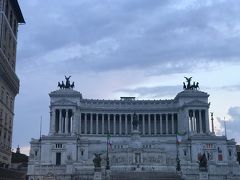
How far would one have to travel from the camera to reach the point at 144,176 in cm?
7544

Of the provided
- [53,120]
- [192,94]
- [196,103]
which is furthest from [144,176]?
[192,94]

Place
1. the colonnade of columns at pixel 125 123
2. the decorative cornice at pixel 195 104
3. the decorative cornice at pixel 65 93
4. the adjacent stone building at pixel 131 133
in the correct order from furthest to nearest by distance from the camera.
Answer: the colonnade of columns at pixel 125 123, the decorative cornice at pixel 195 104, the decorative cornice at pixel 65 93, the adjacent stone building at pixel 131 133

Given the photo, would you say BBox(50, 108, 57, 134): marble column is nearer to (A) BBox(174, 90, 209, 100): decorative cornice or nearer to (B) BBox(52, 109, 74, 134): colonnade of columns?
(B) BBox(52, 109, 74, 134): colonnade of columns

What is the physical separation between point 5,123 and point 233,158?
251ft

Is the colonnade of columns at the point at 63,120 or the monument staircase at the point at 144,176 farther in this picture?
the colonnade of columns at the point at 63,120

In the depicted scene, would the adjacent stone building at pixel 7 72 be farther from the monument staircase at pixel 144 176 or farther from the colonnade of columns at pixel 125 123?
the colonnade of columns at pixel 125 123

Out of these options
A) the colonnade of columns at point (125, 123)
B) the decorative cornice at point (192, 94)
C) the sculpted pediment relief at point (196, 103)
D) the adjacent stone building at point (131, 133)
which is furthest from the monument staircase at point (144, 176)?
the decorative cornice at point (192, 94)

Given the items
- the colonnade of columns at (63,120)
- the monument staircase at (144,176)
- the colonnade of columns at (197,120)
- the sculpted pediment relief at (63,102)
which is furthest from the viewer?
the colonnade of columns at (197,120)

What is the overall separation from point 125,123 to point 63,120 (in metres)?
19.1

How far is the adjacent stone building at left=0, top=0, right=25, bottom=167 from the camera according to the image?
47.7 metres

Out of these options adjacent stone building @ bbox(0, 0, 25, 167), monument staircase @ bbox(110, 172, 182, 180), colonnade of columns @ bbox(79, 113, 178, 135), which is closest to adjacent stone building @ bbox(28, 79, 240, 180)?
colonnade of columns @ bbox(79, 113, 178, 135)

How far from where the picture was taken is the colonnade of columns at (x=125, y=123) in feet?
413

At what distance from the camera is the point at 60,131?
118 m

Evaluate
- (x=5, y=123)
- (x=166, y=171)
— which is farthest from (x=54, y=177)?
(x=5, y=123)
